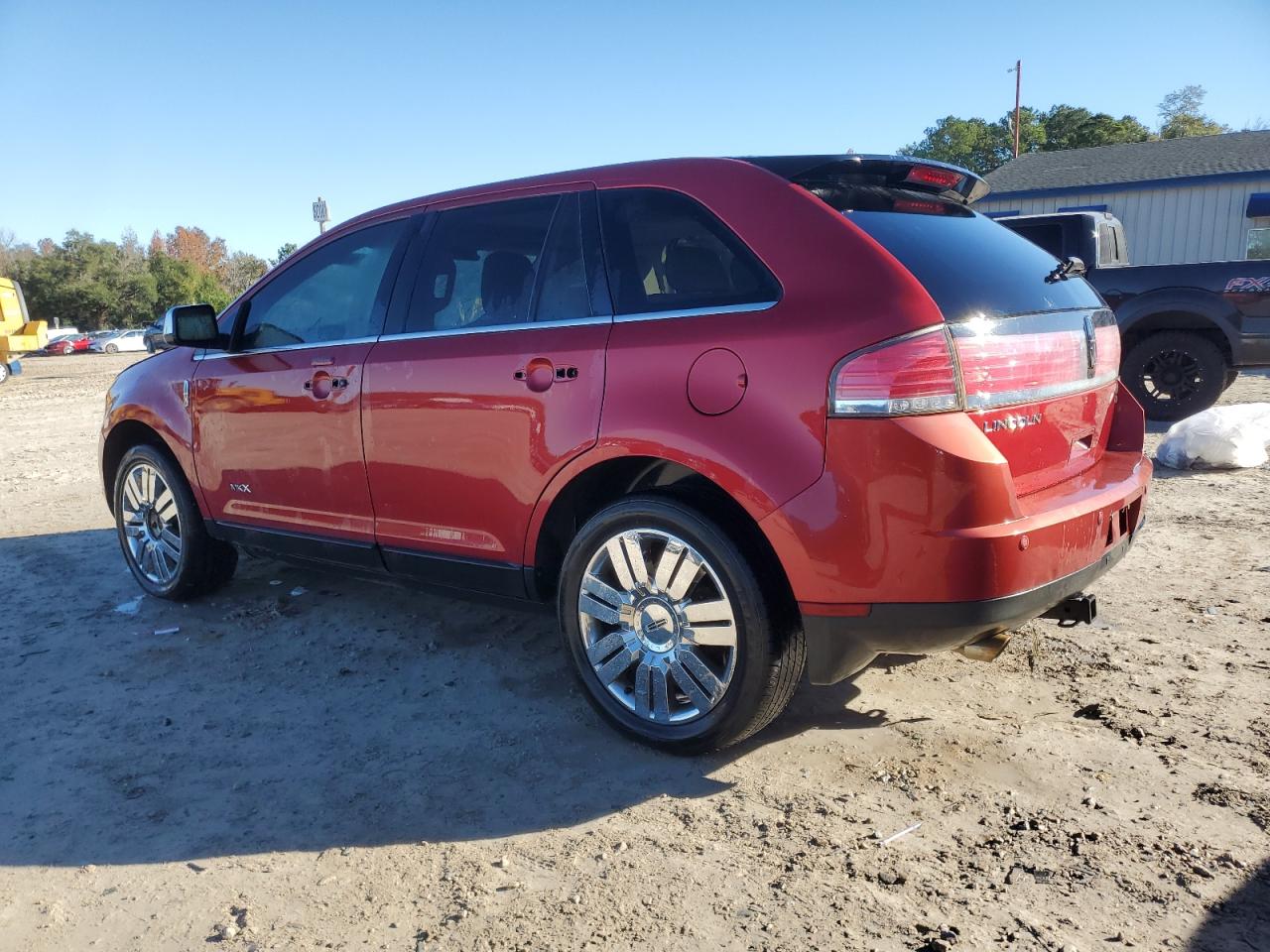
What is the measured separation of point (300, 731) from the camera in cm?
334

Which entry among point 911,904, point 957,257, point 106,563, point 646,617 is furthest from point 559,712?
point 106,563

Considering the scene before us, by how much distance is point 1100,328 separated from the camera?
319 cm

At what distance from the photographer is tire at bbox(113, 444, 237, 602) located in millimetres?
4715

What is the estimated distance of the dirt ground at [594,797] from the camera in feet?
7.33

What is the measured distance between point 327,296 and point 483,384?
1249mm

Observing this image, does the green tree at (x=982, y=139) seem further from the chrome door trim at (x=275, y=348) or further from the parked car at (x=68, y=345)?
the chrome door trim at (x=275, y=348)

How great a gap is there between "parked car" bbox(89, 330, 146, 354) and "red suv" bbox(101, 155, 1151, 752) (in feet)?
158

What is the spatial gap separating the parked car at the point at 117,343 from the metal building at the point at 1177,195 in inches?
1603

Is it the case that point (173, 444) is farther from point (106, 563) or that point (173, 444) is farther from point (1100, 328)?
point (1100, 328)

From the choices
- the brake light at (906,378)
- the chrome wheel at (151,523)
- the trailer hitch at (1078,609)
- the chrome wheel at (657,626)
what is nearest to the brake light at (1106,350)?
the trailer hitch at (1078,609)

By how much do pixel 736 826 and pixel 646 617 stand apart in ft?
2.29

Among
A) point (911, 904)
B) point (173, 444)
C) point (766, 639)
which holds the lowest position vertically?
point (911, 904)

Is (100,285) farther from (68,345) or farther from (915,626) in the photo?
(915,626)

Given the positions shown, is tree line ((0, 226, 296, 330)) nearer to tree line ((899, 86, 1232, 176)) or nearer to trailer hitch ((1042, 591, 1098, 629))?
tree line ((899, 86, 1232, 176))
